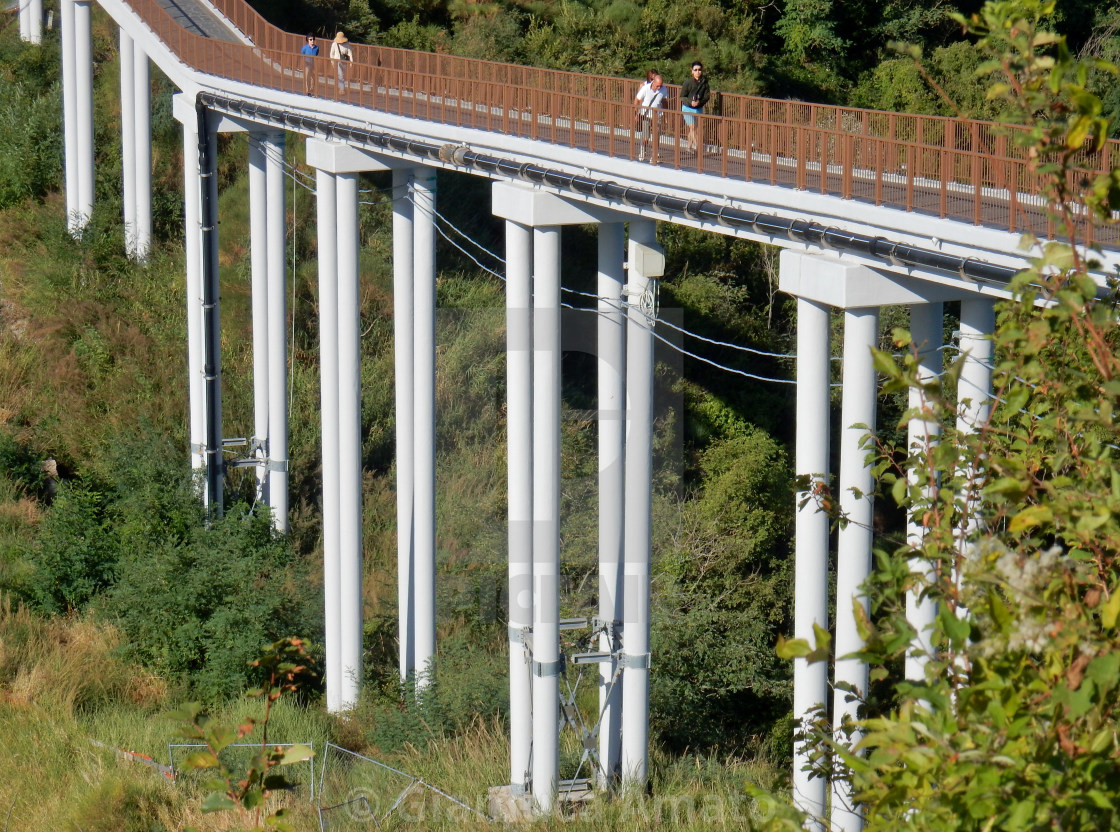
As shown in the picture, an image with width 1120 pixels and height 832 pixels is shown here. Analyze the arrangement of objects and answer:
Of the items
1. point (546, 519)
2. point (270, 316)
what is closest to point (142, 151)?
point (270, 316)

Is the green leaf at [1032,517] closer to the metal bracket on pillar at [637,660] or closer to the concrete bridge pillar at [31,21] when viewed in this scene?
the metal bracket on pillar at [637,660]

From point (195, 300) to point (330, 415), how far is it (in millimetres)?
5102

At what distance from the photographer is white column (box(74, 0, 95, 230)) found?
77.5 ft

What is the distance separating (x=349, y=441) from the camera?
47.8ft

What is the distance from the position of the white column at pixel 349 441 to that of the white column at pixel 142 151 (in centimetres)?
920

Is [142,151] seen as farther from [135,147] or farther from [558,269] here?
[558,269]

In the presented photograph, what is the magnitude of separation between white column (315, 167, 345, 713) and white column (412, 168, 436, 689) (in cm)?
116

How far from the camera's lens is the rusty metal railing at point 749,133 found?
7.58 meters

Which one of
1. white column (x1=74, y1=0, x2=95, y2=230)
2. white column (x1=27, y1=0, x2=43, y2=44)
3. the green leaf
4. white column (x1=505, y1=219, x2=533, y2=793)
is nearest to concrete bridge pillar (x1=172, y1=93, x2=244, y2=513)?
white column (x1=74, y1=0, x2=95, y2=230)

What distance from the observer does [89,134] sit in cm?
2375

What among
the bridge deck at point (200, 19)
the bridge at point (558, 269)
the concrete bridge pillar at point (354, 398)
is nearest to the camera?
the bridge at point (558, 269)

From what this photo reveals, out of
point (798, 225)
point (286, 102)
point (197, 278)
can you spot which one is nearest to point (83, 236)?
point (197, 278)

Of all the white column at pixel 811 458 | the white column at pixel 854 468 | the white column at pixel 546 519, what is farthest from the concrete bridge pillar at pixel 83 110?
the white column at pixel 854 468

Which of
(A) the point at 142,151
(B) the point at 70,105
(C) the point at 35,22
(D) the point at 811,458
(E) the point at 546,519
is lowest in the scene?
(E) the point at 546,519
